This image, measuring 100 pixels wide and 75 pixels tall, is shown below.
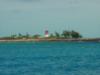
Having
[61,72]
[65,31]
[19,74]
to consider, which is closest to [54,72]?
[61,72]

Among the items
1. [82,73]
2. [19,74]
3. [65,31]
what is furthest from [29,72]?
[65,31]

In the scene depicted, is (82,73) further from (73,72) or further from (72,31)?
(72,31)

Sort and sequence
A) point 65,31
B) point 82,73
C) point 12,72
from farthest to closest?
point 65,31
point 12,72
point 82,73

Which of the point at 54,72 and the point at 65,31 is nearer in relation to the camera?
the point at 54,72

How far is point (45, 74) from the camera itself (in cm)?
4250

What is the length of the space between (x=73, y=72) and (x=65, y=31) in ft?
508

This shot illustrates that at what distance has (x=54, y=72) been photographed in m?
43.8

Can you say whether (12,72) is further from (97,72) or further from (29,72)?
(97,72)

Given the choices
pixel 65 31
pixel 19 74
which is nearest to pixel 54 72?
pixel 19 74

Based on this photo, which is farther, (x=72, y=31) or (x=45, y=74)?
(x=72, y=31)

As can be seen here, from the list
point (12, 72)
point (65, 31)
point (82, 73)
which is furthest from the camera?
point (65, 31)

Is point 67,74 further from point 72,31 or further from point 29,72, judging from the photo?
point 72,31

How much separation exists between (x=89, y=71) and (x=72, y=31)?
15586cm

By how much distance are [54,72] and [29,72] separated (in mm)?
2272
